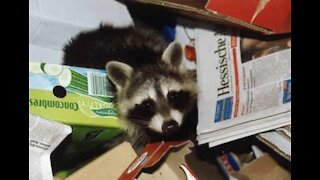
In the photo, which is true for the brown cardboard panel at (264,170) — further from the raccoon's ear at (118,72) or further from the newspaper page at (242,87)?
the raccoon's ear at (118,72)

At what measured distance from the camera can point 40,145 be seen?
1.32m

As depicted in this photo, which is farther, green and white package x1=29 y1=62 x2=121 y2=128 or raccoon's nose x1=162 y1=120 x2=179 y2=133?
raccoon's nose x1=162 y1=120 x2=179 y2=133

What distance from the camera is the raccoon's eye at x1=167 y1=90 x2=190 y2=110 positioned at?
1601 millimetres

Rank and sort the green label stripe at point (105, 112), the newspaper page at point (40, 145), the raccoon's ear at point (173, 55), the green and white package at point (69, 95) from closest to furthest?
1. the newspaper page at point (40, 145)
2. the green and white package at point (69, 95)
3. the green label stripe at point (105, 112)
4. the raccoon's ear at point (173, 55)

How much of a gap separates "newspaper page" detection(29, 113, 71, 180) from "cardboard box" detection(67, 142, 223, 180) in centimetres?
9

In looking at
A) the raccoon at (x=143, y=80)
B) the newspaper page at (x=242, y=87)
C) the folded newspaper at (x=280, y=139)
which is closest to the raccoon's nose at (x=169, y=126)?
the raccoon at (x=143, y=80)

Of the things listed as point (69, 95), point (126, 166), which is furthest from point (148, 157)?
point (69, 95)

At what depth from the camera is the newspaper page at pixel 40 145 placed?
1302mm

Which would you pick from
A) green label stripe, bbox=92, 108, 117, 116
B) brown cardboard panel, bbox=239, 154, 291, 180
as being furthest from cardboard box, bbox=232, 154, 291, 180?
green label stripe, bbox=92, 108, 117, 116

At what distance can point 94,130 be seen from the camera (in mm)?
1499

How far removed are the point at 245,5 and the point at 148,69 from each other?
414 millimetres

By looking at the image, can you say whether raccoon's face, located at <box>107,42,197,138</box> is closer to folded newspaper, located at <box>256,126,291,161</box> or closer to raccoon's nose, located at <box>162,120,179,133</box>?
raccoon's nose, located at <box>162,120,179,133</box>

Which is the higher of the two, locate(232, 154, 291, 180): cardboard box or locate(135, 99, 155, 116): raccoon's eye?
locate(135, 99, 155, 116): raccoon's eye

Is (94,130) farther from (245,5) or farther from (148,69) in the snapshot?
(245,5)
